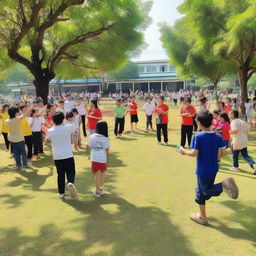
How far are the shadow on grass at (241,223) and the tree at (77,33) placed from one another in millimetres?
10458

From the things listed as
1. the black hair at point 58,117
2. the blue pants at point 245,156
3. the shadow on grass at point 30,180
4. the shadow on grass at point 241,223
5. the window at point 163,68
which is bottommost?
the shadow on grass at point 241,223

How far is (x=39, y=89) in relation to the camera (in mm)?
15086

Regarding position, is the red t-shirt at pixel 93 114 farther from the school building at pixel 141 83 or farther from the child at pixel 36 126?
the school building at pixel 141 83

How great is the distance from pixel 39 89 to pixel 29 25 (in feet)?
13.7

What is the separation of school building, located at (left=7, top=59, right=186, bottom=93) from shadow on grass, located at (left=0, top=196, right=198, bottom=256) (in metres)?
50.1

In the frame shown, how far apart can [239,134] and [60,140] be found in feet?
13.7

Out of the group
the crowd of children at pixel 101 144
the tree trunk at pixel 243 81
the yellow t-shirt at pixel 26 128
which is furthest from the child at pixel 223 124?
the tree trunk at pixel 243 81

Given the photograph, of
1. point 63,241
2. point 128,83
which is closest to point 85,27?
point 63,241

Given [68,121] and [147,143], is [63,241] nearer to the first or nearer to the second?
[68,121]

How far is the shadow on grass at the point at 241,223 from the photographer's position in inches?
156

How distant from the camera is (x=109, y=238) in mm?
3953

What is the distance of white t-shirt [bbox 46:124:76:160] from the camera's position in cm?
514

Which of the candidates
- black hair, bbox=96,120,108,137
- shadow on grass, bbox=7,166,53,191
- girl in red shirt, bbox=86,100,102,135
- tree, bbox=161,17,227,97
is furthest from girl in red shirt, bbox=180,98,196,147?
tree, bbox=161,17,227,97

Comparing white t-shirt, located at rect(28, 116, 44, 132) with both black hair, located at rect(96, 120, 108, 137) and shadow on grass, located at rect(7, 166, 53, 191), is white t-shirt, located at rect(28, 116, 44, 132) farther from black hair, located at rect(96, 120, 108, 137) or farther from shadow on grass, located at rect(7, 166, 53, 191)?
black hair, located at rect(96, 120, 108, 137)
